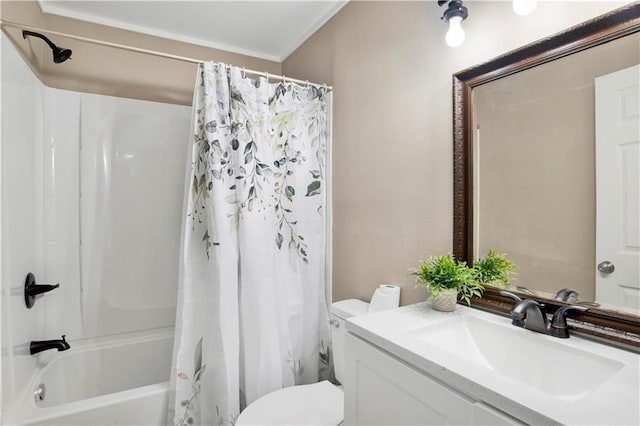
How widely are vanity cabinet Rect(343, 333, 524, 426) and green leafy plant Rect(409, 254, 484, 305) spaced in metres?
0.34

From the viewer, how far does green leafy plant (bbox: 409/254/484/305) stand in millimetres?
1113

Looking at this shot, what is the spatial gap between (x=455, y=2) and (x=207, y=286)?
1.64 metres

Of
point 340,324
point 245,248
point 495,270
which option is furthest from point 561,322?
point 245,248

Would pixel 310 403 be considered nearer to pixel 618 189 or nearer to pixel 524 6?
pixel 618 189

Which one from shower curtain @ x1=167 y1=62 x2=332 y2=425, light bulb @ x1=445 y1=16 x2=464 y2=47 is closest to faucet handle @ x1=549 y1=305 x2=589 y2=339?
light bulb @ x1=445 y1=16 x2=464 y2=47

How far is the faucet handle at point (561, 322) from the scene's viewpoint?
2.94ft

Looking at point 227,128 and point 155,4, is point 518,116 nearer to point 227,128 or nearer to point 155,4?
point 227,128

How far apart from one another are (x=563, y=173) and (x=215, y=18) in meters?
2.19

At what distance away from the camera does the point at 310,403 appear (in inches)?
57.9

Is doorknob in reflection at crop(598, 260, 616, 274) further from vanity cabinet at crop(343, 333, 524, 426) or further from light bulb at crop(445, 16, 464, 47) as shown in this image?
light bulb at crop(445, 16, 464, 47)

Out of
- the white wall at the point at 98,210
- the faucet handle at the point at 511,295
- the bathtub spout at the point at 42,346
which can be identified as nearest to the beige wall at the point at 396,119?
the faucet handle at the point at 511,295

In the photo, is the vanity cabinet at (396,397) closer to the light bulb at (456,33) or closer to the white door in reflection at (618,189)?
the white door in reflection at (618,189)

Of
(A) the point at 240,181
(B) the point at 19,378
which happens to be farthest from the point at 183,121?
(B) the point at 19,378

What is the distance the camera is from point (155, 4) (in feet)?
6.61
